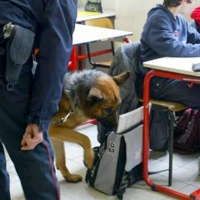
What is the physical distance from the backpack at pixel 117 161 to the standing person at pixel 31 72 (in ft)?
3.46

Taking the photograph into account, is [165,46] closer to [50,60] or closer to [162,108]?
[162,108]

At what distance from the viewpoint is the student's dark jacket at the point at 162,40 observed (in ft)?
8.65

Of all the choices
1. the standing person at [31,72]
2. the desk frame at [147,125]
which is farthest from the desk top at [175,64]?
the standing person at [31,72]

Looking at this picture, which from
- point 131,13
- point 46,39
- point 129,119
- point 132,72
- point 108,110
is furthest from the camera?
point 131,13

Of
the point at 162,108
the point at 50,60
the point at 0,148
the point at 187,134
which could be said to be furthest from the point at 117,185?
the point at 50,60

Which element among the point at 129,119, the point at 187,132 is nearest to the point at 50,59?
the point at 129,119

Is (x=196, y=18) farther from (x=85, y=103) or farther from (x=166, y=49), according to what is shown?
(x=85, y=103)

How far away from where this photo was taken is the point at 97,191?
2.60 meters

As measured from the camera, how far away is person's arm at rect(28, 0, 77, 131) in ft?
4.44

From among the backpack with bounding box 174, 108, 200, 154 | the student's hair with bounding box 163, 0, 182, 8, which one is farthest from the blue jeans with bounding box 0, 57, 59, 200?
the backpack with bounding box 174, 108, 200, 154

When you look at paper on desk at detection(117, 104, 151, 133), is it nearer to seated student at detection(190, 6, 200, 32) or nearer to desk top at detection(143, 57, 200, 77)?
desk top at detection(143, 57, 200, 77)

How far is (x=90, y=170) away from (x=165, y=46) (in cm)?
90

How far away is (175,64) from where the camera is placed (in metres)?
2.48

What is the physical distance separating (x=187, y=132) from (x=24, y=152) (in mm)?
1858
